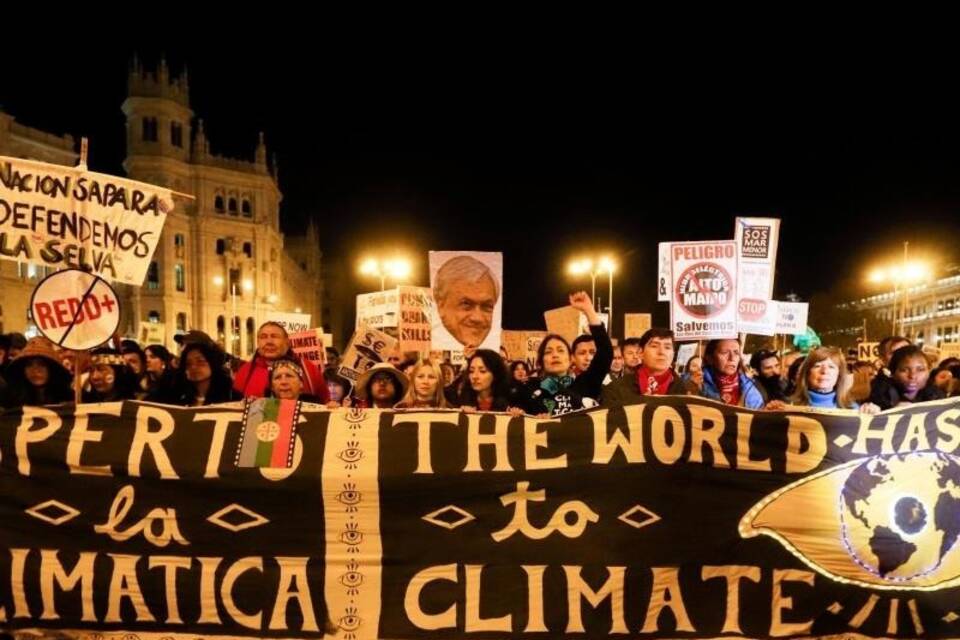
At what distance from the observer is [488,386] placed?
5.09 m

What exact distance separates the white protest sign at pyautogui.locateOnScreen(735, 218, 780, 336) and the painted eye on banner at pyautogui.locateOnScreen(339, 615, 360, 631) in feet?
17.7

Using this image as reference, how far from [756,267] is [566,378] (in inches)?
134

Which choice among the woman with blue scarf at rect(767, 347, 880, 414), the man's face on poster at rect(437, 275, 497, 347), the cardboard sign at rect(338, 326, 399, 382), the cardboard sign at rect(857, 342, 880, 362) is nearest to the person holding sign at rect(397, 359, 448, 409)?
the man's face on poster at rect(437, 275, 497, 347)

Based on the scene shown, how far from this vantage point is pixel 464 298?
6.88 metres

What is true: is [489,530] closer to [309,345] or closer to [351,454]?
[351,454]

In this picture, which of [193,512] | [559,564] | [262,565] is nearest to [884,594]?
[559,564]

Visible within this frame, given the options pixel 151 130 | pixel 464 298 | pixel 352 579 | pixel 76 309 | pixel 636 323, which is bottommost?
pixel 352 579

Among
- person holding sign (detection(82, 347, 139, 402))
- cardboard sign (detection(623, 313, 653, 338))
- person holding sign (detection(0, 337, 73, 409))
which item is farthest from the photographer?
cardboard sign (detection(623, 313, 653, 338))

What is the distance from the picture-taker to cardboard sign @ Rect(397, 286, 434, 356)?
8.09 m

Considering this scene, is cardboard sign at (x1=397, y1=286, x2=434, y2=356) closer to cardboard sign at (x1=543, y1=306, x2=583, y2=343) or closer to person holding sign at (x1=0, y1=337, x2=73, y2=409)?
cardboard sign at (x1=543, y1=306, x2=583, y2=343)

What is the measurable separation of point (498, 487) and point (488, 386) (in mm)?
1328

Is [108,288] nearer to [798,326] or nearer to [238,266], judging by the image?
[798,326]

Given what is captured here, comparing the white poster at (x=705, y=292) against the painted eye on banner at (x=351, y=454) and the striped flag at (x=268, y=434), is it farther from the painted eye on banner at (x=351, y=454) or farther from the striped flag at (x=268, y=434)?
the striped flag at (x=268, y=434)

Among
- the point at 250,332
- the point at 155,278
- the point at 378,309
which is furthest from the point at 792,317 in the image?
the point at 250,332
